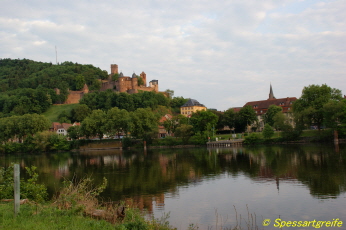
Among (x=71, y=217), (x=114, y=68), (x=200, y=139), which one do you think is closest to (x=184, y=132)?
(x=200, y=139)

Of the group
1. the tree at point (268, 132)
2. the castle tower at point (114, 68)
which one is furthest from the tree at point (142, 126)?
the castle tower at point (114, 68)

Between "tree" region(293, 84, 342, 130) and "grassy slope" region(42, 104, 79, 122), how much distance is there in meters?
79.3

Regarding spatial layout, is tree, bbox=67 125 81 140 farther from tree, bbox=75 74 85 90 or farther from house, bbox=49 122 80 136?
tree, bbox=75 74 85 90

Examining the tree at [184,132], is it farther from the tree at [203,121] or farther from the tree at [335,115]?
the tree at [335,115]

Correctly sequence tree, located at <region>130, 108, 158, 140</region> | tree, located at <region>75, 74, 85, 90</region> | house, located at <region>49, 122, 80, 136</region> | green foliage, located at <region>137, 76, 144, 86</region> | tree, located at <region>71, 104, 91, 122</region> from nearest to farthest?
tree, located at <region>130, 108, 158, 140</region> < house, located at <region>49, 122, 80, 136</region> < tree, located at <region>71, 104, 91, 122</region> < tree, located at <region>75, 74, 85, 90</region> < green foliage, located at <region>137, 76, 144, 86</region>

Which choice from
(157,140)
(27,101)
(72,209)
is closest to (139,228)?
(72,209)

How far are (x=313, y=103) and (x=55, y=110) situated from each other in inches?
3510

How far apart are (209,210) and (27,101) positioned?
363ft

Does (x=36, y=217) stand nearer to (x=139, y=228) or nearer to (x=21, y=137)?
(x=139, y=228)

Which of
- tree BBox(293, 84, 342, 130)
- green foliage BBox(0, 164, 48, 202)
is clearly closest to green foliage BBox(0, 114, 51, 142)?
tree BBox(293, 84, 342, 130)

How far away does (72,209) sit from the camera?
39.2ft

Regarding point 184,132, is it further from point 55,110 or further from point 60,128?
point 55,110

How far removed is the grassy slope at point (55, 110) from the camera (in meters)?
116

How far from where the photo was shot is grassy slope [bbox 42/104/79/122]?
116 meters
